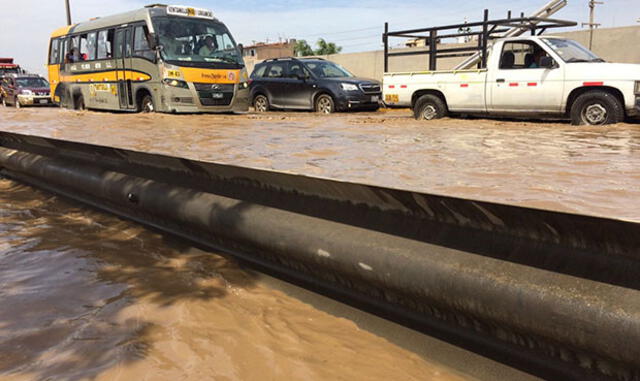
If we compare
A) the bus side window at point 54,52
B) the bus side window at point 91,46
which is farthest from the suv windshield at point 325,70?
the bus side window at point 54,52

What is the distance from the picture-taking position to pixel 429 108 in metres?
11.4

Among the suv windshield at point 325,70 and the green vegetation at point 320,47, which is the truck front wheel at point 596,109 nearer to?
the suv windshield at point 325,70

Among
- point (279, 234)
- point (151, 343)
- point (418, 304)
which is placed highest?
point (279, 234)

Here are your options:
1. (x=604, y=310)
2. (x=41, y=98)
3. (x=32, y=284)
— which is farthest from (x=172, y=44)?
(x=41, y=98)

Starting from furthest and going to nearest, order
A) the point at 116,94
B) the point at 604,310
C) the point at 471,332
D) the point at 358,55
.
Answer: the point at 358,55
the point at 116,94
the point at 471,332
the point at 604,310

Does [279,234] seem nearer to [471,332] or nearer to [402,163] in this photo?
[471,332]

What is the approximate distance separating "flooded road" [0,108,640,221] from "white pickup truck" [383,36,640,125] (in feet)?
1.59

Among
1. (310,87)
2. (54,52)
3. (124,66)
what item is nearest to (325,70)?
(310,87)

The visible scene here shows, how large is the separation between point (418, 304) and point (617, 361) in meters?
0.84

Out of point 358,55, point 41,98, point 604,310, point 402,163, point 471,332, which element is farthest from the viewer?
point 41,98

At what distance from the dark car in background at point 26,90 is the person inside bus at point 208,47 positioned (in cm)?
1620

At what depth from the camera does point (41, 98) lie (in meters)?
25.7

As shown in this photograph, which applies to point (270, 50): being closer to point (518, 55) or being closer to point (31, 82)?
point (31, 82)

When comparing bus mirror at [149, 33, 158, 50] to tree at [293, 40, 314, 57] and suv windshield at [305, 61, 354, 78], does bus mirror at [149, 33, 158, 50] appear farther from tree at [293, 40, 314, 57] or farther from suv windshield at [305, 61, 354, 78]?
tree at [293, 40, 314, 57]
